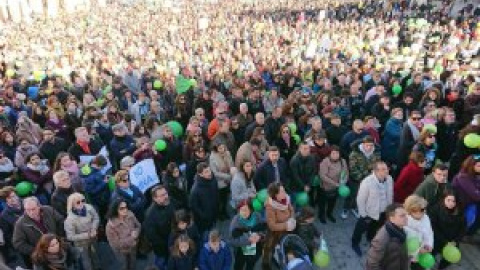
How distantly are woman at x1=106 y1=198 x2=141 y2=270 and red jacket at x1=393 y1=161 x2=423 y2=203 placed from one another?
3.48 meters

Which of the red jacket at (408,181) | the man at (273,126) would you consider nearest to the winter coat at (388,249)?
the red jacket at (408,181)

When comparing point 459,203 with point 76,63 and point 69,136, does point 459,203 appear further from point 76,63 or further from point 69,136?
point 76,63

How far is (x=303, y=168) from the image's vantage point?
6473mm

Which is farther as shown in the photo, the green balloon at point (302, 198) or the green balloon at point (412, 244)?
the green balloon at point (302, 198)

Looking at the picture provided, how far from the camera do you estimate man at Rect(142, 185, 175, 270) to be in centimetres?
518

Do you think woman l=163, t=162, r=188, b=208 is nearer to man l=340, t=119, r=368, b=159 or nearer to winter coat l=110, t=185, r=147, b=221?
winter coat l=110, t=185, r=147, b=221

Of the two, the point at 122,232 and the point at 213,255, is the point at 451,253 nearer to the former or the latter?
the point at 213,255

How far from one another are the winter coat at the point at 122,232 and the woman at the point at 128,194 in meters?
0.32

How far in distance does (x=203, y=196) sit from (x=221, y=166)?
34.3 inches

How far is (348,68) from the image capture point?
39.7ft

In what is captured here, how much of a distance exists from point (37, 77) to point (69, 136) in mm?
5313

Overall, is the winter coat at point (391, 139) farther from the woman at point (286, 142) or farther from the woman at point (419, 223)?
the woman at point (419, 223)

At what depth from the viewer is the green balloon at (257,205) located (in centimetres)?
571

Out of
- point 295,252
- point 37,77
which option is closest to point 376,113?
point 295,252
